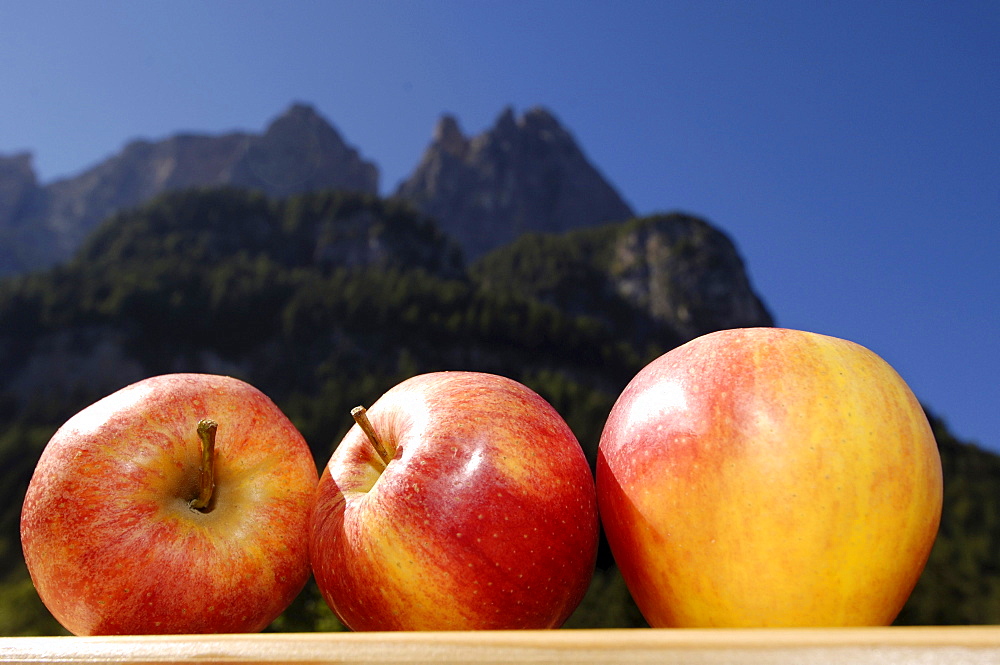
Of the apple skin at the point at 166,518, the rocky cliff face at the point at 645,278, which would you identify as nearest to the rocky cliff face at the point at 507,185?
the rocky cliff face at the point at 645,278

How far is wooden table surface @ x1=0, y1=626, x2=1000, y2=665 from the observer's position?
420 millimetres

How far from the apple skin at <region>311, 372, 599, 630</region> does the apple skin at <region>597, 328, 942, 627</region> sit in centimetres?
8

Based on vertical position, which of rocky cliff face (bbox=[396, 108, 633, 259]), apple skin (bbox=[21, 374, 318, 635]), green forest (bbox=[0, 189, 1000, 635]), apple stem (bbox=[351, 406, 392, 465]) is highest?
apple stem (bbox=[351, 406, 392, 465])

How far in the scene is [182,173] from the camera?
59500 mm

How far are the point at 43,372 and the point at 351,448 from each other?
102 ft

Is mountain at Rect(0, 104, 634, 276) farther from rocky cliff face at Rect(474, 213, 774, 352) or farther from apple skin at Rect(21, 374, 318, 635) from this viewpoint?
apple skin at Rect(21, 374, 318, 635)

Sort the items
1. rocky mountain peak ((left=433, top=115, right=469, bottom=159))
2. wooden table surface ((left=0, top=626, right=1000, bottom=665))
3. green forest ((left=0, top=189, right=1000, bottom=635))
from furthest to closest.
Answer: rocky mountain peak ((left=433, top=115, right=469, bottom=159))
green forest ((left=0, top=189, right=1000, bottom=635))
wooden table surface ((left=0, top=626, right=1000, bottom=665))

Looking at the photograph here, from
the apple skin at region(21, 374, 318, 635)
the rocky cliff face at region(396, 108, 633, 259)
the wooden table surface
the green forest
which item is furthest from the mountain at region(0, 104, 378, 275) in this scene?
the wooden table surface

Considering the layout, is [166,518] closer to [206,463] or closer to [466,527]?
[206,463]

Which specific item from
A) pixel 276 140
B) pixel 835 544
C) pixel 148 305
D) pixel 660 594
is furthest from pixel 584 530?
pixel 276 140

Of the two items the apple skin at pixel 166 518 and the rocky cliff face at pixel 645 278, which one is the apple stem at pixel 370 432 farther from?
the rocky cliff face at pixel 645 278

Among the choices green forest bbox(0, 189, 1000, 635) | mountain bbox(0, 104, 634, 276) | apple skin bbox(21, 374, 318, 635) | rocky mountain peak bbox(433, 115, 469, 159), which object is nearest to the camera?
apple skin bbox(21, 374, 318, 635)

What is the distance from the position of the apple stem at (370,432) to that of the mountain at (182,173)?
57373 millimetres

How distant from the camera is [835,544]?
2.22 ft
